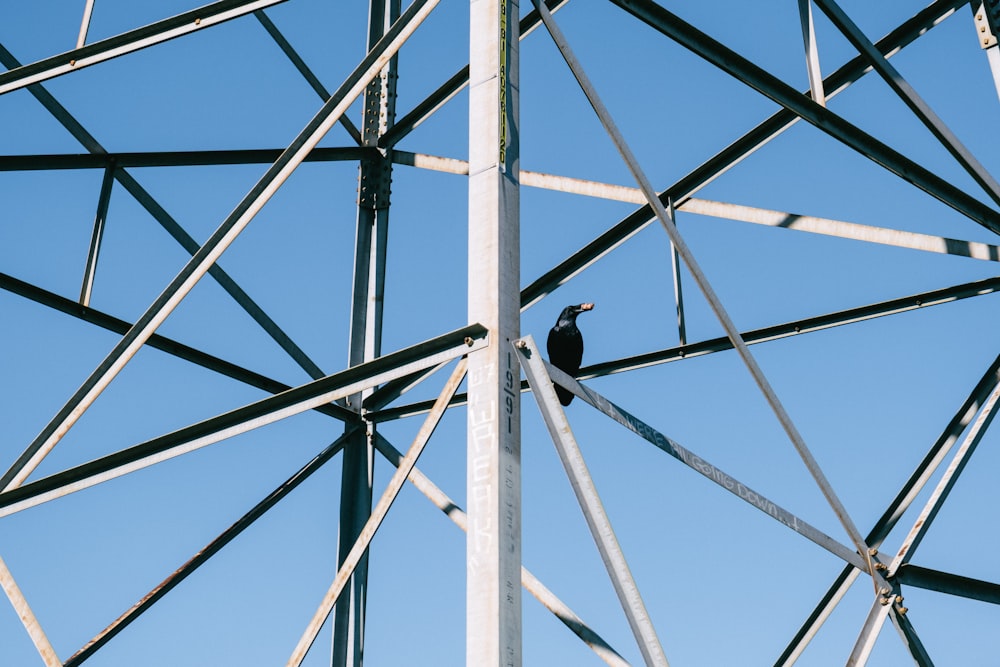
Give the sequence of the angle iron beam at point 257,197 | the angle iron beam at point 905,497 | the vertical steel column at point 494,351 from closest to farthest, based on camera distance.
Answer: the vertical steel column at point 494,351 < the angle iron beam at point 257,197 < the angle iron beam at point 905,497

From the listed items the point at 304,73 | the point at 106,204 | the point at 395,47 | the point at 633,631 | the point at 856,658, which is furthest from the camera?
the point at 304,73

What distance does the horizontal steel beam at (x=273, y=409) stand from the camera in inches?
240

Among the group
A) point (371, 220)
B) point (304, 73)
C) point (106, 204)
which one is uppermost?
point (304, 73)

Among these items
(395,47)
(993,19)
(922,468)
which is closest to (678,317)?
(922,468)

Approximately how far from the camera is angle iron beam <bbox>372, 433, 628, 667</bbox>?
8602mm

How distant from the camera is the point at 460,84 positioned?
10602 mm

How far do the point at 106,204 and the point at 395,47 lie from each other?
4060 mm

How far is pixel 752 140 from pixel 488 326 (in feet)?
15.5

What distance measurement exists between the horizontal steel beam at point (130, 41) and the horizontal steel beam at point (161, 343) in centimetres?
210

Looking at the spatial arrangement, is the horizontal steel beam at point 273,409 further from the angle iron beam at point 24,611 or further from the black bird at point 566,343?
the black bird at point 566,343

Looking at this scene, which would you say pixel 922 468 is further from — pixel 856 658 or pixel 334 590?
pixel 334 590

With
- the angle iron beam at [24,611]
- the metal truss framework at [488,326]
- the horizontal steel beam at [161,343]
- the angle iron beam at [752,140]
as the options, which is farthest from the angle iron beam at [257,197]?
the angle iron beam at [752,140]

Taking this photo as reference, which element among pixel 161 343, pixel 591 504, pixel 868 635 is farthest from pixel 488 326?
pixel 161 343

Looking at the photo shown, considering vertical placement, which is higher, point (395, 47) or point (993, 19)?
point (993, 19)
